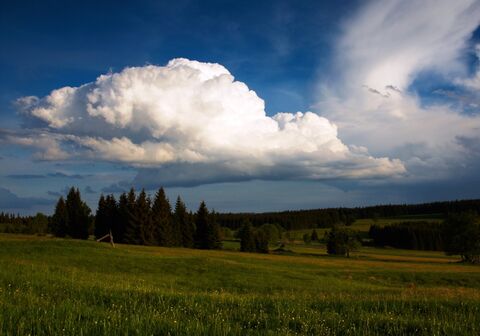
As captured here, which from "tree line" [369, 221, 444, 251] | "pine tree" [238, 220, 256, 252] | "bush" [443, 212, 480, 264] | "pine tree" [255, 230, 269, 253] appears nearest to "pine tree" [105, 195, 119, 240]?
"pine tree" [238, 220, 256, 252]

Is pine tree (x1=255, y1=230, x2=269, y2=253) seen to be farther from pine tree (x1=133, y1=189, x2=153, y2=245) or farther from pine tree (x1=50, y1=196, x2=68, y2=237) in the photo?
pine tree (x1=50, y1=196, x2=68, y2=237)

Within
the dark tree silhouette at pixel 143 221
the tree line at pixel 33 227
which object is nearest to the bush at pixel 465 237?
the dark tree silhouette at pixel 143 221

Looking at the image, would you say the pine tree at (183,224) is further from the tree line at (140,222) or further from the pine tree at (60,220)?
the pine tree at (60,220)

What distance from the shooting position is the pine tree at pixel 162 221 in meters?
102

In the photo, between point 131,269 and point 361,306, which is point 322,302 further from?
point 131,269

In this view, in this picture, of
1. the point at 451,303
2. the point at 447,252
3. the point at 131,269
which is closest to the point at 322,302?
the point at 451,303

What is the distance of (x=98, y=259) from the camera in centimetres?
4091

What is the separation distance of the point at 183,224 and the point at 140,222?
61.6 feet

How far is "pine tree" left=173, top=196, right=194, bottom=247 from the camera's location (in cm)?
11303

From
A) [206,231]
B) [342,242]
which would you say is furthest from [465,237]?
[206,231]

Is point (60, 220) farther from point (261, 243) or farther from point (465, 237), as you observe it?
point (465, 237)

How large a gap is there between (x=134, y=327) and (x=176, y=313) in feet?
6.46

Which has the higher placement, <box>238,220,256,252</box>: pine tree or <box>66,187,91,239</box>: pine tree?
<box>66,187,91,239</box>: pine tree

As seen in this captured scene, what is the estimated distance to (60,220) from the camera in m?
114
